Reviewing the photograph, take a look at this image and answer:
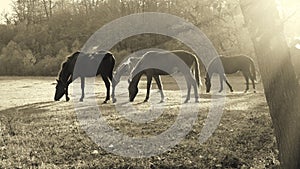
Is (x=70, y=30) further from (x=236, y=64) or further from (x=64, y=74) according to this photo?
(x=64, y=74)

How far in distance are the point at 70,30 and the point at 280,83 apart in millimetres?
67130

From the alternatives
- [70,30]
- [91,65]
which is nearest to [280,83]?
[91,65]

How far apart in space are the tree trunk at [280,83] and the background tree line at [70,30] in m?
29.8

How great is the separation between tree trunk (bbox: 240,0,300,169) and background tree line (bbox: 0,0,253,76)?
29.8 m

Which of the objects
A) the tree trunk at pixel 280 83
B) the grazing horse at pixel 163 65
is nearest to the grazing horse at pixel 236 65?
the grazing horse at pixel 163 65

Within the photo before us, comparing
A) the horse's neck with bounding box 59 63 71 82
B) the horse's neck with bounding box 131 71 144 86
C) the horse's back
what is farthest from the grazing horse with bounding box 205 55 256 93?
the horse's neck with bounding box 59 63 71 82

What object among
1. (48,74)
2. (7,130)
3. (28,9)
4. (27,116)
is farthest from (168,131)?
(28,9)

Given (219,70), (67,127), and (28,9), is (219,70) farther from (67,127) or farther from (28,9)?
(28,9)

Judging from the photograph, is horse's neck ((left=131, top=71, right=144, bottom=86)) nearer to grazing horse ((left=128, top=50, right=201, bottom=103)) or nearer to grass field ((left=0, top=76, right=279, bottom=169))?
grazing horse ((left=128, top=50, right=201, bottom=103))

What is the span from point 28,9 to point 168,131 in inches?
2869

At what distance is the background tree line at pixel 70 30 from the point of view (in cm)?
4281

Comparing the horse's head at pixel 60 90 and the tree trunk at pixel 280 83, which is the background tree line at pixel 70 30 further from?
the tree trunk at pixel 280 83

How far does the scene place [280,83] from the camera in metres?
5.56

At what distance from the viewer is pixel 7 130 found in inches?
427
